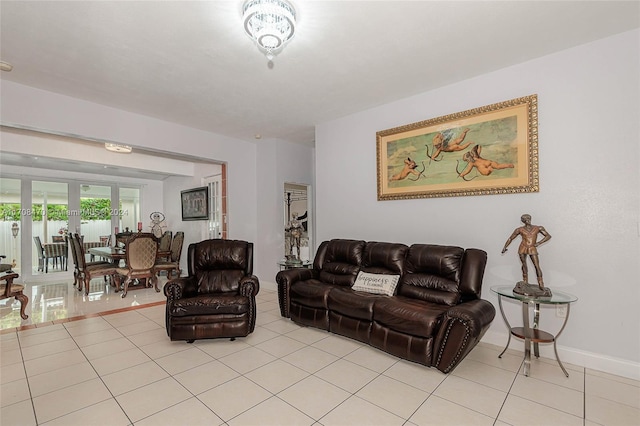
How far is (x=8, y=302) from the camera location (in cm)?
479

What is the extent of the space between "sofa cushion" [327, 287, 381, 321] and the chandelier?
2392 millimetres

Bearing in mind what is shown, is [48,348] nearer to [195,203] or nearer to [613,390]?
[195,203]

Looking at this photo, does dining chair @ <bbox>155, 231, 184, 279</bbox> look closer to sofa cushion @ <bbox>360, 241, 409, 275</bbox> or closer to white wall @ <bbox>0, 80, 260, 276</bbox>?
white wall @ <bbox>0, 80, 260, 276</bbox>

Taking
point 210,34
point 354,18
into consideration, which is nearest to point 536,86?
point 354,18

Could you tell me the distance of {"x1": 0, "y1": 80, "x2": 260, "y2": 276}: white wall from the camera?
10.9ft

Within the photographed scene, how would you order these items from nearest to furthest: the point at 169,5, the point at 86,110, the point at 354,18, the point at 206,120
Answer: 1. the point at 169,5
2. the point at 354,18
3. the point at 86,110
4. the point at 206,120

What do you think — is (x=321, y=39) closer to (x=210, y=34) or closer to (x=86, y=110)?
(x=210, y=34)

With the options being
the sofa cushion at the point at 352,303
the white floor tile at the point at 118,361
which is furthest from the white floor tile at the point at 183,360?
the sofa cushion at the point at 352,303

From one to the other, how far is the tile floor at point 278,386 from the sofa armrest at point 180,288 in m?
0.50

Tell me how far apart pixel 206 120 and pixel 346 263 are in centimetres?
302

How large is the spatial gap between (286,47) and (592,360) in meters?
3.83

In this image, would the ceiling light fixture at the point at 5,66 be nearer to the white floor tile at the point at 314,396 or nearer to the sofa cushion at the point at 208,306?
the sofa cushion at the point at 208,306

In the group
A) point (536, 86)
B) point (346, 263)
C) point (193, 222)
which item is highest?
point (536, 86)

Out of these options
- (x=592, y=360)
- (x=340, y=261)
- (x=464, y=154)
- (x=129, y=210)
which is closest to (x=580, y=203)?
(x=464, y=154)
